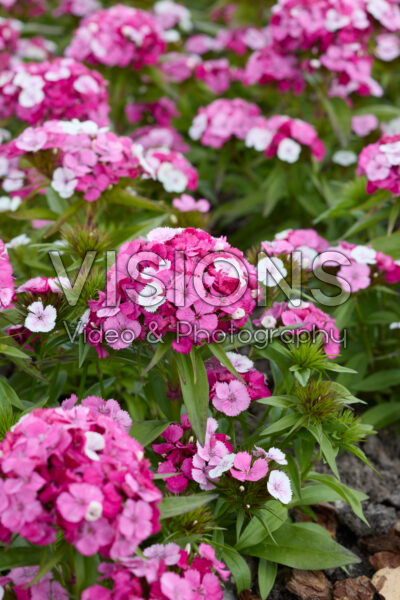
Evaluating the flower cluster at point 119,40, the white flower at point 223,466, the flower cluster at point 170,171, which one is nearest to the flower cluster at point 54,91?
the flower cluster at point 170,171

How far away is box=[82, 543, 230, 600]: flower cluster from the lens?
66.8 inches

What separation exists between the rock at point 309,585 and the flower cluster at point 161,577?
646 millimetres

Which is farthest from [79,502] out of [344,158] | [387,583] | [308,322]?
[344,158]

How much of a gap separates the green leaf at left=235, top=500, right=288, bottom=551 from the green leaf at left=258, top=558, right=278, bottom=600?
0.11 meters

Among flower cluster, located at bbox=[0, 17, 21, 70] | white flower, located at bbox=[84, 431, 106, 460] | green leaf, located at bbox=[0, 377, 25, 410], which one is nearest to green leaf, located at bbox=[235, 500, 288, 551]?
white flower, located at bbox=[84, 431, 106, 460]

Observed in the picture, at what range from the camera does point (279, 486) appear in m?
2.12

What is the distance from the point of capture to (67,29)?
227 inches

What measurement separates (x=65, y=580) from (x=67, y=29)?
5.05 metres

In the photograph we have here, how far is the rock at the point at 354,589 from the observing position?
95.0 inches

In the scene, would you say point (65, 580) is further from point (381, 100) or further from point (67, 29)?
point (67, 29)

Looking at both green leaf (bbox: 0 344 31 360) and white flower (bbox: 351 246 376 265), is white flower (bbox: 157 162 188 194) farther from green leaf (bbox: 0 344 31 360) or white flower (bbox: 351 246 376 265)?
green leaf (bbox: 0 344 31 360)

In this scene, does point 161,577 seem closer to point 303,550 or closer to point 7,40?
point 303,550

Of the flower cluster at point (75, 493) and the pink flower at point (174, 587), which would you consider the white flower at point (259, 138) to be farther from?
the pink flower at point (174, 587)

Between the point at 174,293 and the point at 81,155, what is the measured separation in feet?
3.62
